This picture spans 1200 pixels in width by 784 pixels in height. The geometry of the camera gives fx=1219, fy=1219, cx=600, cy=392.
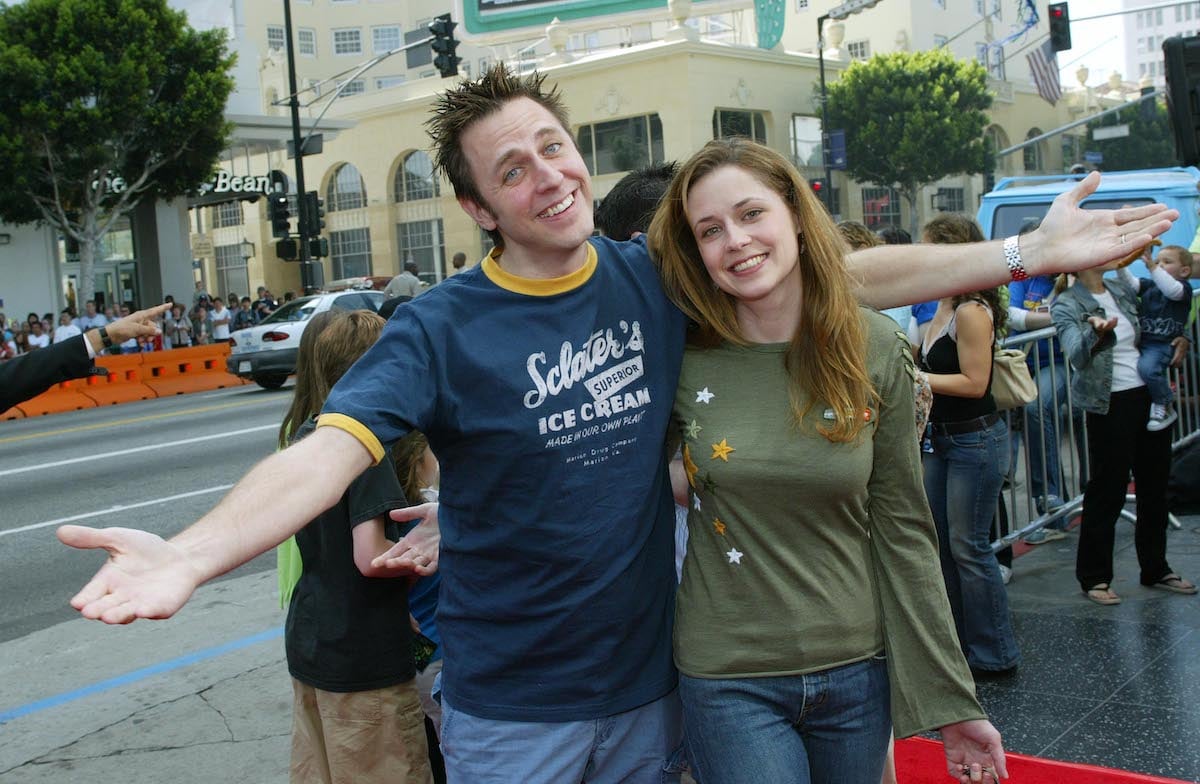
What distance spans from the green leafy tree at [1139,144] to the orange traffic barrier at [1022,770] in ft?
229

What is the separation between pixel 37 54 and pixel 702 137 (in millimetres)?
25318

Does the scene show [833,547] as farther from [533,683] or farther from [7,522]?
[7,522]

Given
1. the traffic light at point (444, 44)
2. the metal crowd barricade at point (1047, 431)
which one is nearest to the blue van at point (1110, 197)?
the metal crowd barricade at point (1047, 431)

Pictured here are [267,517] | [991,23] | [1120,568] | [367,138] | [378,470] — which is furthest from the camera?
[991,23]

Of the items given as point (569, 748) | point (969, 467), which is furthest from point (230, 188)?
point (569, 748)

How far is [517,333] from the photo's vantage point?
2.38 meters

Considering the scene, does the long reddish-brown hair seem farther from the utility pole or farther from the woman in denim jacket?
the utility pole

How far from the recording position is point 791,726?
8.16 ft

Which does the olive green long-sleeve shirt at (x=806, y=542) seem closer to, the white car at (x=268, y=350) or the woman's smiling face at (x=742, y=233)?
the woman's smiling face at (x=742, y=233)

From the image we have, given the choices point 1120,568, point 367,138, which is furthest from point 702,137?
point 1120,568

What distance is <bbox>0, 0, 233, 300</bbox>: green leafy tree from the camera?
2447 cm

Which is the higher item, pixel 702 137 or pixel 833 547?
pixel 702 137

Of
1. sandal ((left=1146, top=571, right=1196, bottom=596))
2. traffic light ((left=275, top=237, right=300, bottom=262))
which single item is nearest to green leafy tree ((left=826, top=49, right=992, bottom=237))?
traffic light ((left=275, top=237, right=300, bottom=262))

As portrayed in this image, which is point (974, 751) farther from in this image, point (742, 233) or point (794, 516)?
point (742, 233)
